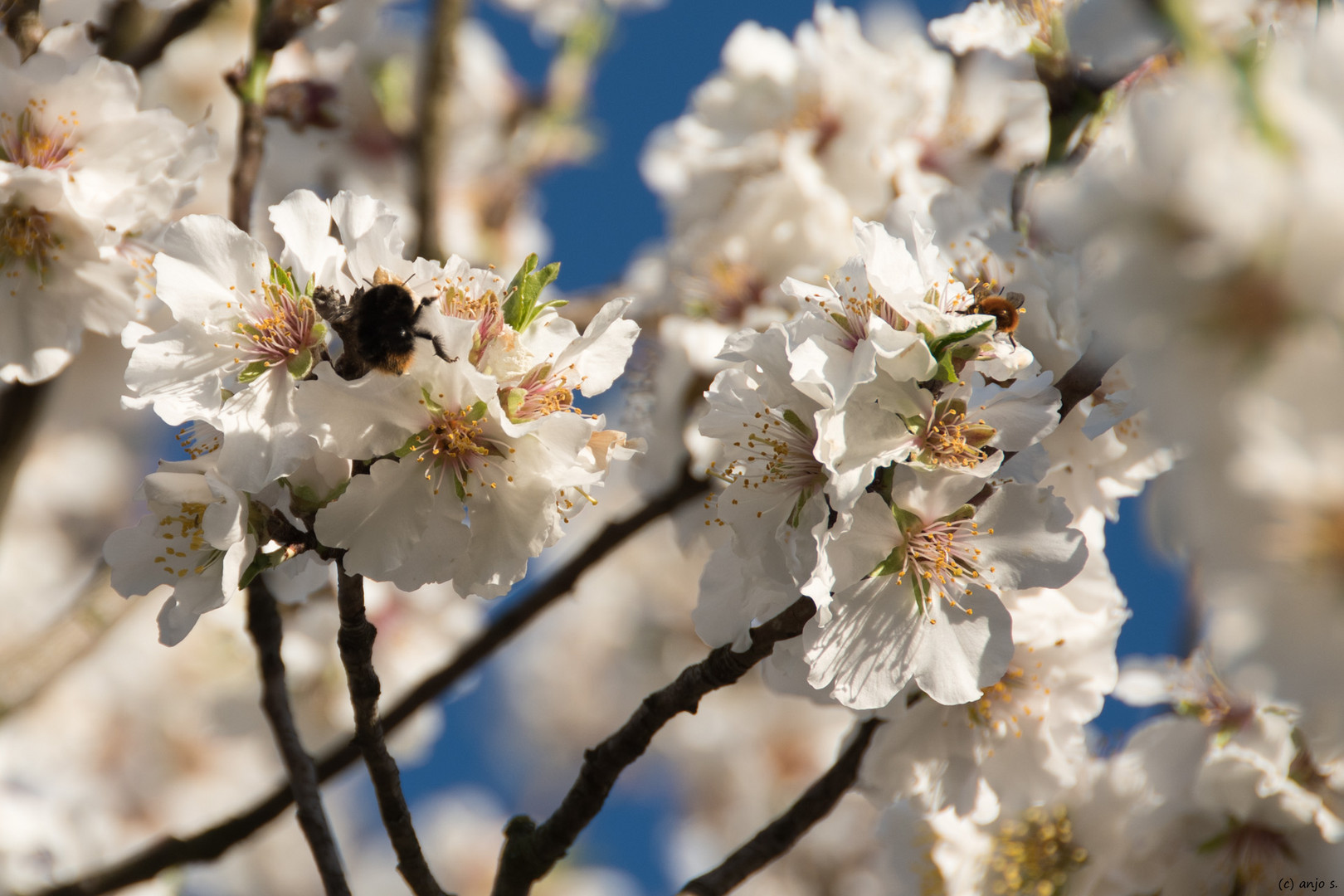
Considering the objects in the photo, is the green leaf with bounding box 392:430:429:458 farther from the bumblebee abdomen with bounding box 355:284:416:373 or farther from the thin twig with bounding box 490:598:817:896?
the thin twig with bounding box 490:598:817:896

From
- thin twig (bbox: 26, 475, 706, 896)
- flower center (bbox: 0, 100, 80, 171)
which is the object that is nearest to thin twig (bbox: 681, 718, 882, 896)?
thin twig (bbox: 26, 475, 706, 896)

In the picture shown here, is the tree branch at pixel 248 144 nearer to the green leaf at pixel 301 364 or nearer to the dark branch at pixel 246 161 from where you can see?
the dark branch at pixel 246 161

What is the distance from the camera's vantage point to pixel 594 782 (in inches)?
78.1

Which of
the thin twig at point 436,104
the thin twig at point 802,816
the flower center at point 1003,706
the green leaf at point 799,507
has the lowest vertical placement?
the thin twig at point 802,816

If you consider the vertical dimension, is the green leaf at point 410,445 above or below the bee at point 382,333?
below

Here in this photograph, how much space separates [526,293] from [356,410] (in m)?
0.31

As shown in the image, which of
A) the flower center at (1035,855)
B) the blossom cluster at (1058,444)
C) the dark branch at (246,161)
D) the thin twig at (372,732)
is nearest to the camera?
the blossom cluster at (1058,444)

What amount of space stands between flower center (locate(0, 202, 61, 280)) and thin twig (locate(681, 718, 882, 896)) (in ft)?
6.09

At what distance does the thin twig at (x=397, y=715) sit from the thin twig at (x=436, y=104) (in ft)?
5.31

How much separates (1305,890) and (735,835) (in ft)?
11.5

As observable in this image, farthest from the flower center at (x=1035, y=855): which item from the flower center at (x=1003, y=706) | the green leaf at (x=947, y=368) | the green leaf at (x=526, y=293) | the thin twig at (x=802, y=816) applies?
the green leaf at (x=526, y=293)

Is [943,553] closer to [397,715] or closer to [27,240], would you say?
[397,715]

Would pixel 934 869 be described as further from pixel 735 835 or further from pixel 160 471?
pixel 735 835

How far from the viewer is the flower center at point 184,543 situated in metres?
1.75
